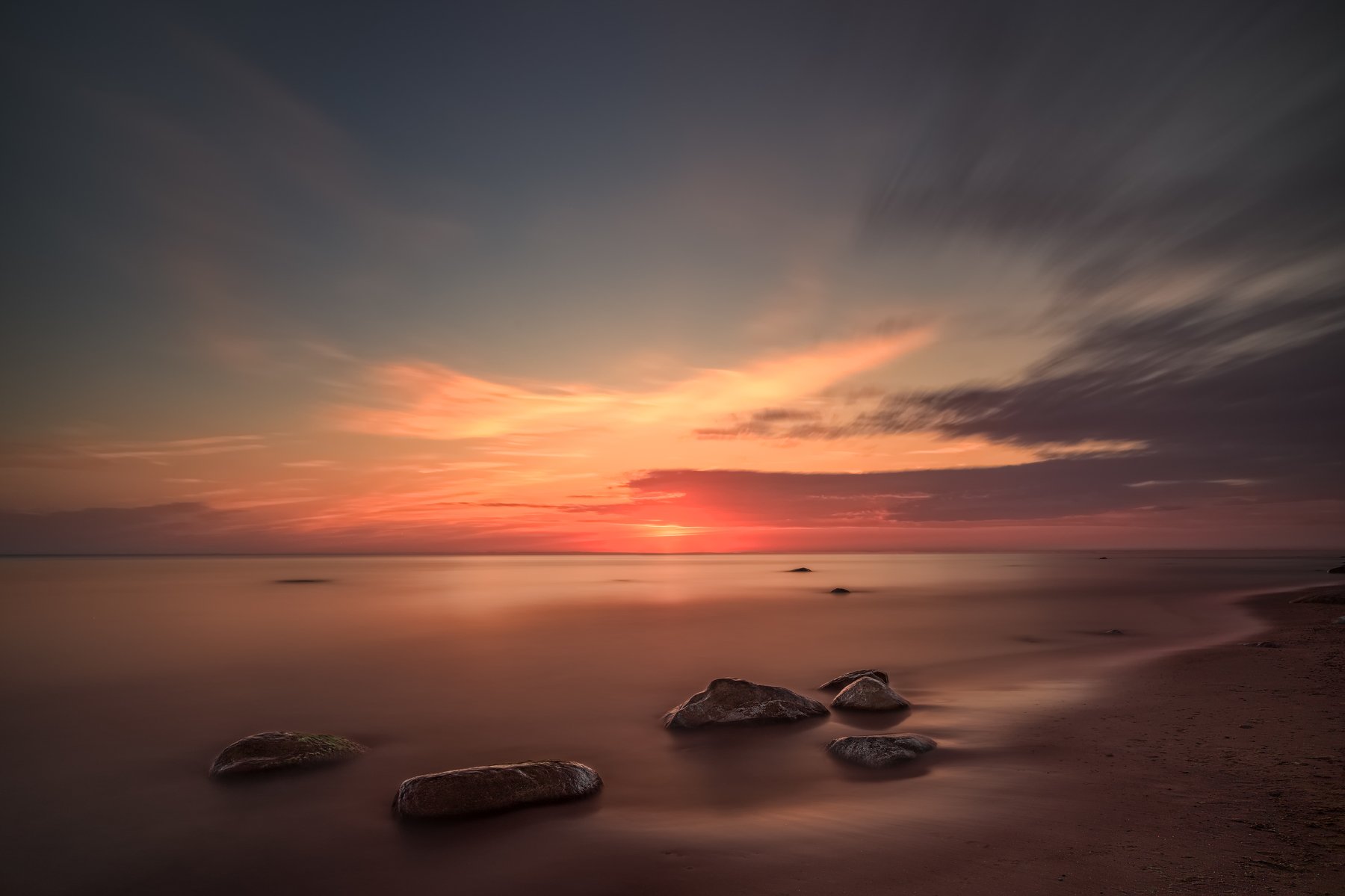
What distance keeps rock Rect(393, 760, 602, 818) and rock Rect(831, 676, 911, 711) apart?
6.72 meters

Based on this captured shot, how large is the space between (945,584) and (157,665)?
60.6m

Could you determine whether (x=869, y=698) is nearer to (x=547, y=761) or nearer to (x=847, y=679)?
(x=847, y=679)

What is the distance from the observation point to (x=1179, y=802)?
7.84 metres

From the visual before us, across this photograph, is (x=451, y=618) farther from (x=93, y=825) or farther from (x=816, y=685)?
(x=93, y=825)

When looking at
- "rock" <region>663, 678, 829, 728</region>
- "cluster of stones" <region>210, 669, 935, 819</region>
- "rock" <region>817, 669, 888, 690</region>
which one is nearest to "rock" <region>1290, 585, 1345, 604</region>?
"rock" <region>817, 669, 888, 690</region>

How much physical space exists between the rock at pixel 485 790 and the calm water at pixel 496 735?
33 cm

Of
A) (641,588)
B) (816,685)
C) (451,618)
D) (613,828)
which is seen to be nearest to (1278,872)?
(613,828)

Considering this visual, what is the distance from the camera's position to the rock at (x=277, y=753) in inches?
409

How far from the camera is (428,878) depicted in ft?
22.7

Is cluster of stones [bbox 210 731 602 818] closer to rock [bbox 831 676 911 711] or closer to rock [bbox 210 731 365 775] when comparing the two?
rock [bbox 210 731 365 775]

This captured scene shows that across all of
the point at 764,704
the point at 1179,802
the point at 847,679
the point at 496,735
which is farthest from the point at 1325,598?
the point at 496,735

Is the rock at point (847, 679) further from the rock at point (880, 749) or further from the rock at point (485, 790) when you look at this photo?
the rock at point (485, 790)

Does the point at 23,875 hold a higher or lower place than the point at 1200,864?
lower

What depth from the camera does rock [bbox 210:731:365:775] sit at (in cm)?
1040
